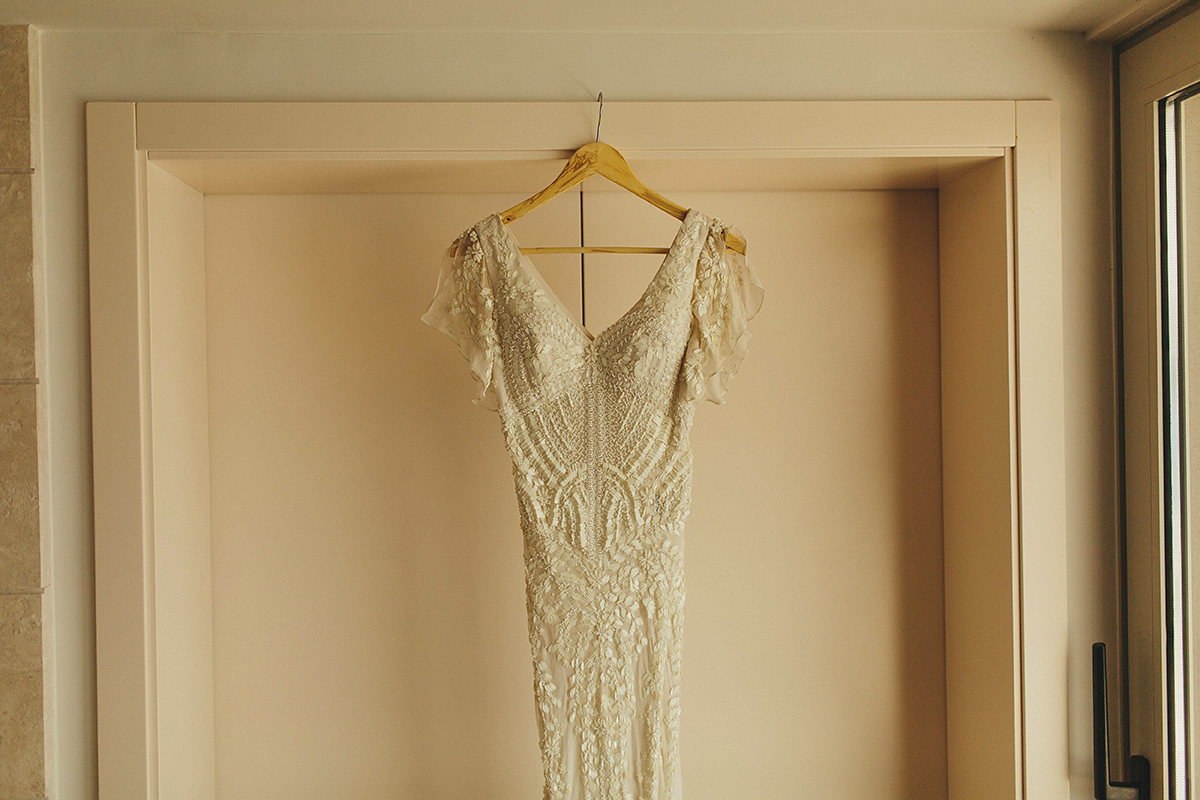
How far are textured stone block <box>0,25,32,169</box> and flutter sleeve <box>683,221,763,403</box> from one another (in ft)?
4.25

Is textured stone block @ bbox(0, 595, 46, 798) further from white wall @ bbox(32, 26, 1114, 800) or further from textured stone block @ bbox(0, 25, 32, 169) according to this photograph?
textured stone block @ bbox(0, 25, 32, 169)

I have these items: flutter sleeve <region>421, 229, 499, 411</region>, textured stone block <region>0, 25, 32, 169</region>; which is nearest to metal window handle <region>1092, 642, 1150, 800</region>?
flutter sleeve <region>421, 229, 499, 411</region>

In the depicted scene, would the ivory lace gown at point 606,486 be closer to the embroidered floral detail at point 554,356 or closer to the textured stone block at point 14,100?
the embroidered floral detail at point 554,356

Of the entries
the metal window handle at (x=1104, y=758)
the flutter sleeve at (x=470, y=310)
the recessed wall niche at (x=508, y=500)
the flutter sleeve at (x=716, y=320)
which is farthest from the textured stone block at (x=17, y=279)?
the metal window handle at (x=1104, y=758)

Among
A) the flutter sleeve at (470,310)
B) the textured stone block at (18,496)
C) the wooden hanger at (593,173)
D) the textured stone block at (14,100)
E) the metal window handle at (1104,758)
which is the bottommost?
the metal window handle at (1104,758)

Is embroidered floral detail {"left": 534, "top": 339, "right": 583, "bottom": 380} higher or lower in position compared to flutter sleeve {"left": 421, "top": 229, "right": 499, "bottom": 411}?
lower

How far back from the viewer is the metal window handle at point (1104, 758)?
146 centimetres

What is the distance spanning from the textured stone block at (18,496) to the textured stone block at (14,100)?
0.44 metres

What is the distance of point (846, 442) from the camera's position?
5.91 feet

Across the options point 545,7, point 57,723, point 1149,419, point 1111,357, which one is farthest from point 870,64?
point 57,723

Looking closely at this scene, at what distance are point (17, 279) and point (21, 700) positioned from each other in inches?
31.3

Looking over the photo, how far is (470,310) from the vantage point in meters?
1.41

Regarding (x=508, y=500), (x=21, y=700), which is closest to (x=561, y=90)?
(x=508, y=500)

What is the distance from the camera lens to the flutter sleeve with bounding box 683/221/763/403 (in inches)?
54.5
